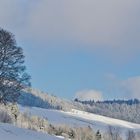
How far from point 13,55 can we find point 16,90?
11.4ft

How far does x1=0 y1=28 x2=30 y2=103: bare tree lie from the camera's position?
173 ft

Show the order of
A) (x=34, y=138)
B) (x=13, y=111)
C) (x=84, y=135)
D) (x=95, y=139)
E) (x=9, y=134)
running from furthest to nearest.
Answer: (x=84, y=135)
(x=95, y=139)
(x=13, y=111)
(x=34, y=138)
(x=9, y=134)

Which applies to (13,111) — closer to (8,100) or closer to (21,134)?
(8,100)

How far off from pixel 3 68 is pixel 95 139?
392 ft

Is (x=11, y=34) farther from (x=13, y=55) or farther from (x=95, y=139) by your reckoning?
(x=95, y=139)

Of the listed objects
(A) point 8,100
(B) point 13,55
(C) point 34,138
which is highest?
(B) point 13,55

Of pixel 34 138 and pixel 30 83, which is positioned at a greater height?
pixel 30 83

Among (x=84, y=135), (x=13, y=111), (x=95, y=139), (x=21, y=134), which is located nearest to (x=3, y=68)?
(x=21, y=134)

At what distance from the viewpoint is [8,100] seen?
53219 mm

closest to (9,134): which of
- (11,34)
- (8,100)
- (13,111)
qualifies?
(8,100)

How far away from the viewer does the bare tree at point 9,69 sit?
173ft

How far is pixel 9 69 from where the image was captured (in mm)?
53250

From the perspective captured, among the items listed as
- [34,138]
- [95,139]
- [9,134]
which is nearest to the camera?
[9,134]

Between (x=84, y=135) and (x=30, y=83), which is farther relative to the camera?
(x=84, y=135)
